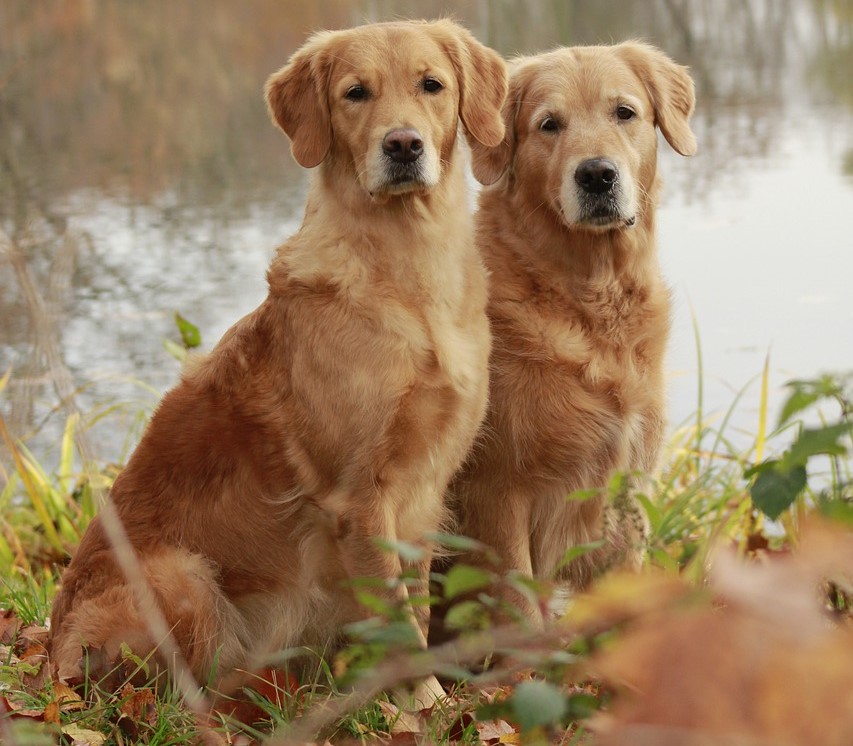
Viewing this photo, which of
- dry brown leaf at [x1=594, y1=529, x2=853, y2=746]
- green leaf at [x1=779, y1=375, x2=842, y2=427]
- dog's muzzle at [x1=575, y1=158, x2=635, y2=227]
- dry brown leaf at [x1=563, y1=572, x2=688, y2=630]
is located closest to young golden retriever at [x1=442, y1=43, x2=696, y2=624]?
dog's muzzle at [x1=575, y1=158, x2=635, y2=227]

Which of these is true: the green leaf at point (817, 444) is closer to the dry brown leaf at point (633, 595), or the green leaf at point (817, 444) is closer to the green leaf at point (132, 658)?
the dry brown leaf at point (633, 595)

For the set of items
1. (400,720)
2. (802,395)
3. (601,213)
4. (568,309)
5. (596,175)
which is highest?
(596,175)

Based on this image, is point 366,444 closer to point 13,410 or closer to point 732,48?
point 13,410

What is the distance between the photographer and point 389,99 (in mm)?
2771

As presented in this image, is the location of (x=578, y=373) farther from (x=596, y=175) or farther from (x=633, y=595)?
(x=633, y=595)

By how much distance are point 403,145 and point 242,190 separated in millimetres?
5864

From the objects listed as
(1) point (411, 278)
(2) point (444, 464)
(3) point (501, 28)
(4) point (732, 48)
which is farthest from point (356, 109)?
(4) point (732, 48)

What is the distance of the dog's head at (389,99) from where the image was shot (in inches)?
108

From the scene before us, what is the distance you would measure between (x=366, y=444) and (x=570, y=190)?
88 centimetres

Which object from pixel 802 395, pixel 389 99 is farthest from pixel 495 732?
pixel 389 99

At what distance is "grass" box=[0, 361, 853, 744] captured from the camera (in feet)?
4.36

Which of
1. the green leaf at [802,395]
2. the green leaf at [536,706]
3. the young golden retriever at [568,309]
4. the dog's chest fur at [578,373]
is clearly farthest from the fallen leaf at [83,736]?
the green leaf at [802,395]

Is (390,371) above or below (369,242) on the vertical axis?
below

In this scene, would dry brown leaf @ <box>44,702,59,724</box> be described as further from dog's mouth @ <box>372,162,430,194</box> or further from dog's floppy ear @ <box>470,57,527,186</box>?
dog's floppy ear @ <box>470,57,527,186</box>
